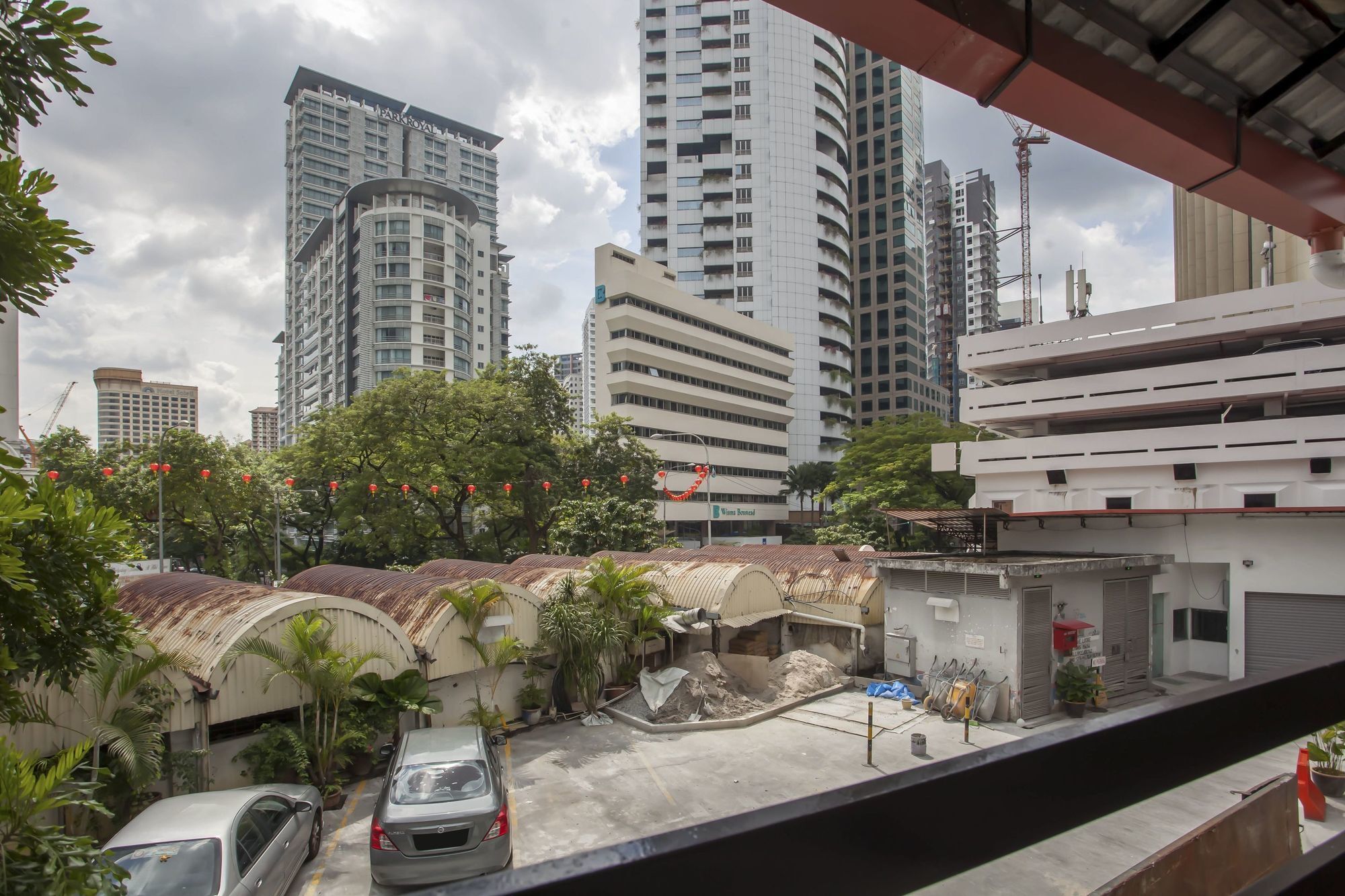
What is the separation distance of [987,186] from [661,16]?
307 ft

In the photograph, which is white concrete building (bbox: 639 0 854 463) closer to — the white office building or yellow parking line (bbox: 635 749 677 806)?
the white office building

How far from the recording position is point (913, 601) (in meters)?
17.0

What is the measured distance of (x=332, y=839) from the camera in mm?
9695

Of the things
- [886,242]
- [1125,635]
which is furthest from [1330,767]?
[886,242]

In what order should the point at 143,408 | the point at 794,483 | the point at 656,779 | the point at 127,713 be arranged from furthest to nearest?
the point at 143,408
the point at 794,483
the point at 656,779
the point at 127,713

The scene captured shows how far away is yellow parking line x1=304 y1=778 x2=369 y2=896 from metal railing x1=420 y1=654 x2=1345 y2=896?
31.8ft

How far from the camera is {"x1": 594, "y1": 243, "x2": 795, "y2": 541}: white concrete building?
4991 cm

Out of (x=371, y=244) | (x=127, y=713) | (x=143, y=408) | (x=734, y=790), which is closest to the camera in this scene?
(x=127, y=713)

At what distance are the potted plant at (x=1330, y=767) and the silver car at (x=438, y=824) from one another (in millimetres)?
10768

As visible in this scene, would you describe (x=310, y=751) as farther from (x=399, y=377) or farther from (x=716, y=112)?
(x=716, y=112)

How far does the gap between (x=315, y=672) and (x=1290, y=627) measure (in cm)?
2254

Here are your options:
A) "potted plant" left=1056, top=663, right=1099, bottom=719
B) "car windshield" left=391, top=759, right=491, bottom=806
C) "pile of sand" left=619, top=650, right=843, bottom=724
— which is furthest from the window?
"car windshield" left=391, top=759, right=491, bottom=806

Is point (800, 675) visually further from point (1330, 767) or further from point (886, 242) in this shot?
point (886, 242)

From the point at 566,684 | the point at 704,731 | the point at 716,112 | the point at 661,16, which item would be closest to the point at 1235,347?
the point at 704,731
